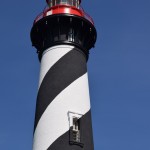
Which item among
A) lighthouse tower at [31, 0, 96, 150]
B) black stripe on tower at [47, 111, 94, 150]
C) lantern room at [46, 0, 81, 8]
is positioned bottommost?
black stripe on tower at [47, 111, 94, 150]

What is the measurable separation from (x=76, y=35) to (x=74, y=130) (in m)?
3.36

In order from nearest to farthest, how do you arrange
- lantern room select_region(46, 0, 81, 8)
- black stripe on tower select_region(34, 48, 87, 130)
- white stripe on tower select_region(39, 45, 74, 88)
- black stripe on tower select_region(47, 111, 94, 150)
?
black stripe on tower select_region(47, 111, 94, 150) < black stripe on tower select_region(34, 48, 87, 130) < white stripe on tower select_region(39, 45, 74, 88) < lantern room select_region(46, 0, 81, 8)

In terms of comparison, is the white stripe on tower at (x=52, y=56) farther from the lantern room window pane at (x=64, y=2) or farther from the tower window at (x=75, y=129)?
the lantern room window pane at (x=64, y=2)

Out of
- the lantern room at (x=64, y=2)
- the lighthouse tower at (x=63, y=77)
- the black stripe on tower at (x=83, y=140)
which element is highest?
the lantern room at (x=64, y=2)

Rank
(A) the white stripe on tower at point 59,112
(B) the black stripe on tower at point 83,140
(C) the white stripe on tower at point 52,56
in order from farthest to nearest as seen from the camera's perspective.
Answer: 1. (C) the white stripe on tower at point 52,56
2. (A) the white stripe on tower at point 59,112
3. (B) the black stripe on tower at point 83,140

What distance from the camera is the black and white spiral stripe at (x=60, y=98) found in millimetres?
10039

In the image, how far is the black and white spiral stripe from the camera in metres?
10.0

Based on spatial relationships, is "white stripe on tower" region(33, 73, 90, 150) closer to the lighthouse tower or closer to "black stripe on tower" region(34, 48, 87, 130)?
the lighthouse tower

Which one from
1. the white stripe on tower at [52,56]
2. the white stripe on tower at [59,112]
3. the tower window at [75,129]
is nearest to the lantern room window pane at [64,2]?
the white stripe on tower at [52,56]

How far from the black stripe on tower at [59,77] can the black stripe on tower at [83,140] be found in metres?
1.07

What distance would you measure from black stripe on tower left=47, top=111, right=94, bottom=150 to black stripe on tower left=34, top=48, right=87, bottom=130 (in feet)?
3.51

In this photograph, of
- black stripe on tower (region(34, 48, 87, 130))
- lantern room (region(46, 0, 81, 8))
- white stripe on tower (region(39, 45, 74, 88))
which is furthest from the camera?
lantern room (region(46, 0, 81, 8))

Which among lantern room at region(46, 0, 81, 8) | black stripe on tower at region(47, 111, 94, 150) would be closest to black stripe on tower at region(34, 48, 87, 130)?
black stripe on tower at region(47, 111, 94, 150)

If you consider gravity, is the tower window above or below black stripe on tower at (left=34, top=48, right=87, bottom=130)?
below
